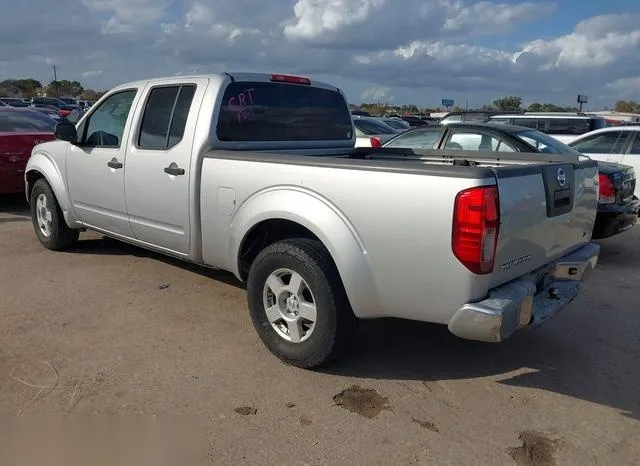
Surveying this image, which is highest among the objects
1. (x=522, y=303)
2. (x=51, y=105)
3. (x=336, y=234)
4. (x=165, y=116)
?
(x=165, y=116)

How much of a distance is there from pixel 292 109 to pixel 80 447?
3.22 metres

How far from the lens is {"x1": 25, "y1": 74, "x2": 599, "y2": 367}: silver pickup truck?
3168 mm

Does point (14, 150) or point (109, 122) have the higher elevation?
point (109, 122)

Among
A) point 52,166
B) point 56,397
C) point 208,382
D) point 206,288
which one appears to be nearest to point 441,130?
point 206,288

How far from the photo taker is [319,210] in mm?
3580

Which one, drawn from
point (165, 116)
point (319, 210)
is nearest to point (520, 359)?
point (319, 210)

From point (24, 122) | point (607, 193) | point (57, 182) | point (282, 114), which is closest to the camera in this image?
point (282, 114)

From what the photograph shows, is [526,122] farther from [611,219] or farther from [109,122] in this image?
[109,122]

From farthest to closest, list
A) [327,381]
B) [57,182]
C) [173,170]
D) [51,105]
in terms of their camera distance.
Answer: [51,105]
[57,182]
[173,170]
[327,381]

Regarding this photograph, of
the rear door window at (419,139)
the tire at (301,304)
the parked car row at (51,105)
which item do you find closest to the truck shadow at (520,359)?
the tire at (301,304)

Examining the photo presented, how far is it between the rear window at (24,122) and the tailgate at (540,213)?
885 centimetres

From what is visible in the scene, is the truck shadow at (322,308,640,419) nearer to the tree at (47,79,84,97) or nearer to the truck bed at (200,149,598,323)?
the truck bed at (200,149,598,323)

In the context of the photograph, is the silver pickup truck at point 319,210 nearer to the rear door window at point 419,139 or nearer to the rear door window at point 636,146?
the rear door window at point 419,139

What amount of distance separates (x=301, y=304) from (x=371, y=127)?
38.0 feet
